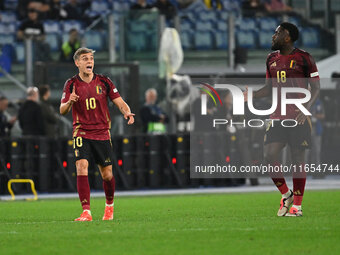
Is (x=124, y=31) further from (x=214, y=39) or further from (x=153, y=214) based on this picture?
(x=153, y=214)

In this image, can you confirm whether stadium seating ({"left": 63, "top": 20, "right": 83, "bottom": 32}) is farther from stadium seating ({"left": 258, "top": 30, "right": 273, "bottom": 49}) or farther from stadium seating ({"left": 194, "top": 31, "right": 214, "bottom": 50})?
stadium seating ({"left": 258, "top": 30, "right": 273, "bottom": 49})

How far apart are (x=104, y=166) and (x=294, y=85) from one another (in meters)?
2.47

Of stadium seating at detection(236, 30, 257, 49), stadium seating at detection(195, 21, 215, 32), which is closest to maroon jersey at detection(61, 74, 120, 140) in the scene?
stadium seating at detection(236, 30, 257, 49)

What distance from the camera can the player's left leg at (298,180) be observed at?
12.0 meters

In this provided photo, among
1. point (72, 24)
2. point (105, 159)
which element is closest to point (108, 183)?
point (105, 159)

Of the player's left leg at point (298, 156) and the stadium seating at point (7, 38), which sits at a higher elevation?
the stadium seating at point (7, 38)

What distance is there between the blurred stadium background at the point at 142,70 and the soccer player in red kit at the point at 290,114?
8.75 meters

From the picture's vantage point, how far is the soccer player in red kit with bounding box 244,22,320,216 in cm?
1194

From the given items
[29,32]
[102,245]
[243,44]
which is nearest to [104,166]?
[102,245]

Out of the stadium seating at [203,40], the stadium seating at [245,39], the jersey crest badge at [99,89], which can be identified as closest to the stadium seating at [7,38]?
the stadium seating at [203,40]

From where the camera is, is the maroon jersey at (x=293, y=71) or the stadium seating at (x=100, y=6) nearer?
the maroon jersey at (x=293, y=71)

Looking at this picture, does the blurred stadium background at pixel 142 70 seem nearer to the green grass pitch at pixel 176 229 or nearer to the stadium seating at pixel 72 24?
the stadium seating at pixel 72 24

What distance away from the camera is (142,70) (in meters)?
23.0

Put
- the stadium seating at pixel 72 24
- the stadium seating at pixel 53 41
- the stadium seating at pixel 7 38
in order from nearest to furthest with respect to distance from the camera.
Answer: the stadium seating at pixel 53 41 → the stadium seating at pixel 7 38 → the stadium seating at pixel 72 24
